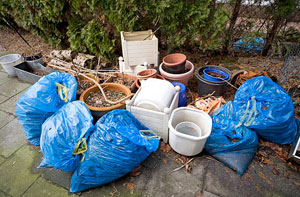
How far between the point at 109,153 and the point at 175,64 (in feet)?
6.78

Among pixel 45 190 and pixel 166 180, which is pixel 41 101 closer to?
pixel 45 190

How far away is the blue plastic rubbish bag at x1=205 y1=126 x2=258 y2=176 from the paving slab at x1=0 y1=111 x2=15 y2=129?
364 centimetres

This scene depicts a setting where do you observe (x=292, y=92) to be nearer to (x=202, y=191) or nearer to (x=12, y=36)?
(x=202, y=191)

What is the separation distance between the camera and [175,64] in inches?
132

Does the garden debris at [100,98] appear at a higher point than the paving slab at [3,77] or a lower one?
higher

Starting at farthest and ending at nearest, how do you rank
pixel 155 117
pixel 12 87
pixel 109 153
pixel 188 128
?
pixel 12 87
pixel 188 128
pixel 155 117
pixel 109 153

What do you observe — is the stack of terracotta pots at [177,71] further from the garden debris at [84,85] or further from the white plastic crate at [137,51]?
the garden debris at [84,85]

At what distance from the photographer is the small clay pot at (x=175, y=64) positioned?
3.38 metres

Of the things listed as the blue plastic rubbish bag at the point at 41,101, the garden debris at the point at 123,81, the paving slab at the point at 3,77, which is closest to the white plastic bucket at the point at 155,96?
the garden debris at the point at 123,81

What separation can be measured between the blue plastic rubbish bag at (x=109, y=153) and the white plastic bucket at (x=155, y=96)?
1.39 feet

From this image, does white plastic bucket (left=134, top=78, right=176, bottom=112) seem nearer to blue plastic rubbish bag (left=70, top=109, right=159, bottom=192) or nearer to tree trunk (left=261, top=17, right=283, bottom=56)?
blue plastic rubbish bag (left=70, top=109, right=159, bottom=192)

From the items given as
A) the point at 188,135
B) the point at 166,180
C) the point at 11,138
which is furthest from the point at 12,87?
the point at 188,135

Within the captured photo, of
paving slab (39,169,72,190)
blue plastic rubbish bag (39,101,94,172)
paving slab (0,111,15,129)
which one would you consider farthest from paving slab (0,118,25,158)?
blue plastic rubbish bag (39,101,94,172)

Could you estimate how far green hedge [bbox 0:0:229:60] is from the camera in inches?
138
